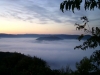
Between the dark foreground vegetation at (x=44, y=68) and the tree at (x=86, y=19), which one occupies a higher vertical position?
the tree at (x=86, y=19)

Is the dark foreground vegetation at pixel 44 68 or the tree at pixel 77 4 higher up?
the tree at pixel 77 4

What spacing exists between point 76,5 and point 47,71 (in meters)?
7.06

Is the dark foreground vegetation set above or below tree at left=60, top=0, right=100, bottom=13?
below

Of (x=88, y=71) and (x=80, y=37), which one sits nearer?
(x=80, y=37)

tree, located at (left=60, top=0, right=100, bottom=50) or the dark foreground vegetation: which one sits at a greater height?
tree, located at (left=60, top=0, right=100, bottom=50)

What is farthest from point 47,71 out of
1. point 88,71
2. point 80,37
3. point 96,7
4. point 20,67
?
point 96,7

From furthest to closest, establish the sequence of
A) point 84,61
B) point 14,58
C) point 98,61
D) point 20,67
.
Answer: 1. point 14,58
2. point 20,67
3. point 84,61
4. point 98,61

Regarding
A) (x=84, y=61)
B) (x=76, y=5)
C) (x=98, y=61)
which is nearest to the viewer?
(x=76, y=5)

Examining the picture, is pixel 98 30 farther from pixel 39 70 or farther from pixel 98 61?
pixel 39 70

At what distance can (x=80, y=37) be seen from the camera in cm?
333

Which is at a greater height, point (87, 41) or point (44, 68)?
point (87, 41)

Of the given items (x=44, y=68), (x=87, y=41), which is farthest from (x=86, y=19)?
(x=44, y=68)

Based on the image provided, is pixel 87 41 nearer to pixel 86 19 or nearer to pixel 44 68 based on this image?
pixel 86 19

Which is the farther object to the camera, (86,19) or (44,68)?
(44,68)
